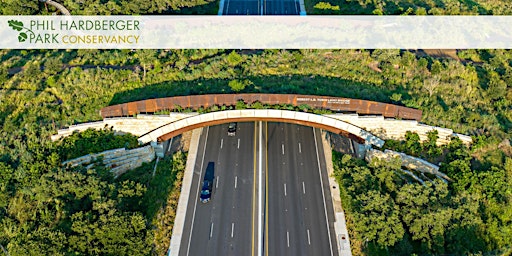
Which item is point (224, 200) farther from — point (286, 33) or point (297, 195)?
point (286, 33)

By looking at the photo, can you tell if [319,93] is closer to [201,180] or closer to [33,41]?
[201,180]

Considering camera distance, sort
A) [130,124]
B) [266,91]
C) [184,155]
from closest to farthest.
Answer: [130,124] → [184,155] → [266,91]

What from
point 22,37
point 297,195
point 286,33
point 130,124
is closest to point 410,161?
point 297,195

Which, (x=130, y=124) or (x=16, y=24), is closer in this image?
(x=130, y=124)

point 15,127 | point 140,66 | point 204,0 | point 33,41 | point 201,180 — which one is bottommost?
point 201,180

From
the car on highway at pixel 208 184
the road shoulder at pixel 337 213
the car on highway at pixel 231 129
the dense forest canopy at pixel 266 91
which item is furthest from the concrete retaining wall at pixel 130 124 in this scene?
the road shoulder at pixel 337 213

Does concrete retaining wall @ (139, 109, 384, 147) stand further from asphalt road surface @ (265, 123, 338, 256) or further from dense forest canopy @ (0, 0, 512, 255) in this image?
asphalt road surface @ (265, 123, 338, 256)

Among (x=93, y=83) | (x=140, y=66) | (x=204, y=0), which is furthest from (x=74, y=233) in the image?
(x=204, y=0)
